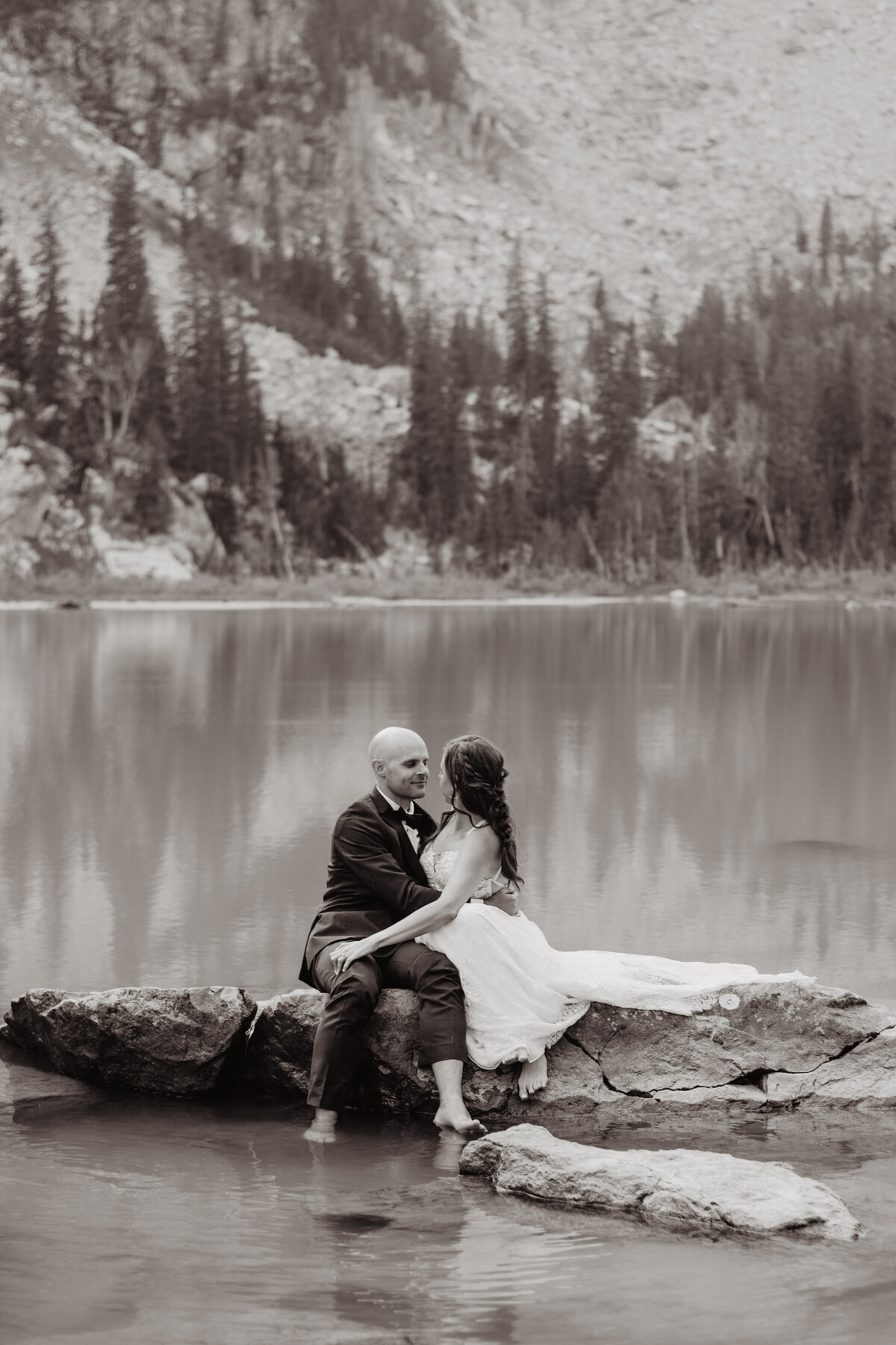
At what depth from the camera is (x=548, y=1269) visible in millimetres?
3973

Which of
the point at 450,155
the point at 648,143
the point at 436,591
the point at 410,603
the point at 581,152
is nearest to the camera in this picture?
the point at 410,603

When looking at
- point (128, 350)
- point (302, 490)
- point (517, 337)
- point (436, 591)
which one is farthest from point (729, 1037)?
point (517, 337)

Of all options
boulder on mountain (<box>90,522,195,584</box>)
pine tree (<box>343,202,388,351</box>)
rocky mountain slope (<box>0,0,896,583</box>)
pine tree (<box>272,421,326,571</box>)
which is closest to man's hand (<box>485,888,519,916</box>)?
boulder on mountain (<box>90,522,195,584</box>)

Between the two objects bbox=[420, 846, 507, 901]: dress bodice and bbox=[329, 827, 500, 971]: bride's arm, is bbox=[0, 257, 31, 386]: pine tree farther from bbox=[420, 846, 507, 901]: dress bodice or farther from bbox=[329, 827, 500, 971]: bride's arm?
bbox=[329, 827, 500, 971]: bride's arm

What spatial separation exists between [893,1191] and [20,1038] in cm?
303

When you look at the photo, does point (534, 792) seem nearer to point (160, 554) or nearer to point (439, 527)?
point (160, 554)

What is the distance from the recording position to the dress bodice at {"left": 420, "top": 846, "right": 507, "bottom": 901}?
5.51 meters

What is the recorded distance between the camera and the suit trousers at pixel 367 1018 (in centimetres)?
516

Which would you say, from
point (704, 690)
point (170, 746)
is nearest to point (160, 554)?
point (704, 690)

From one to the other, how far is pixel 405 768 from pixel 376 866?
0.34 meters

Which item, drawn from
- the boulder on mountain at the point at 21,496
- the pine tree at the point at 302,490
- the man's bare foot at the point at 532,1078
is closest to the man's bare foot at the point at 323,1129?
the man's bare foot at the point at 532,1078

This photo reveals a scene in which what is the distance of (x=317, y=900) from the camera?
848cm

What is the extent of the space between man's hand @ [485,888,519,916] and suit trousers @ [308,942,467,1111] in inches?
10.9

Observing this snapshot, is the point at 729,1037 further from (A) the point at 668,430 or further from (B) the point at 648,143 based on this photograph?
(B) the point at 648,143
